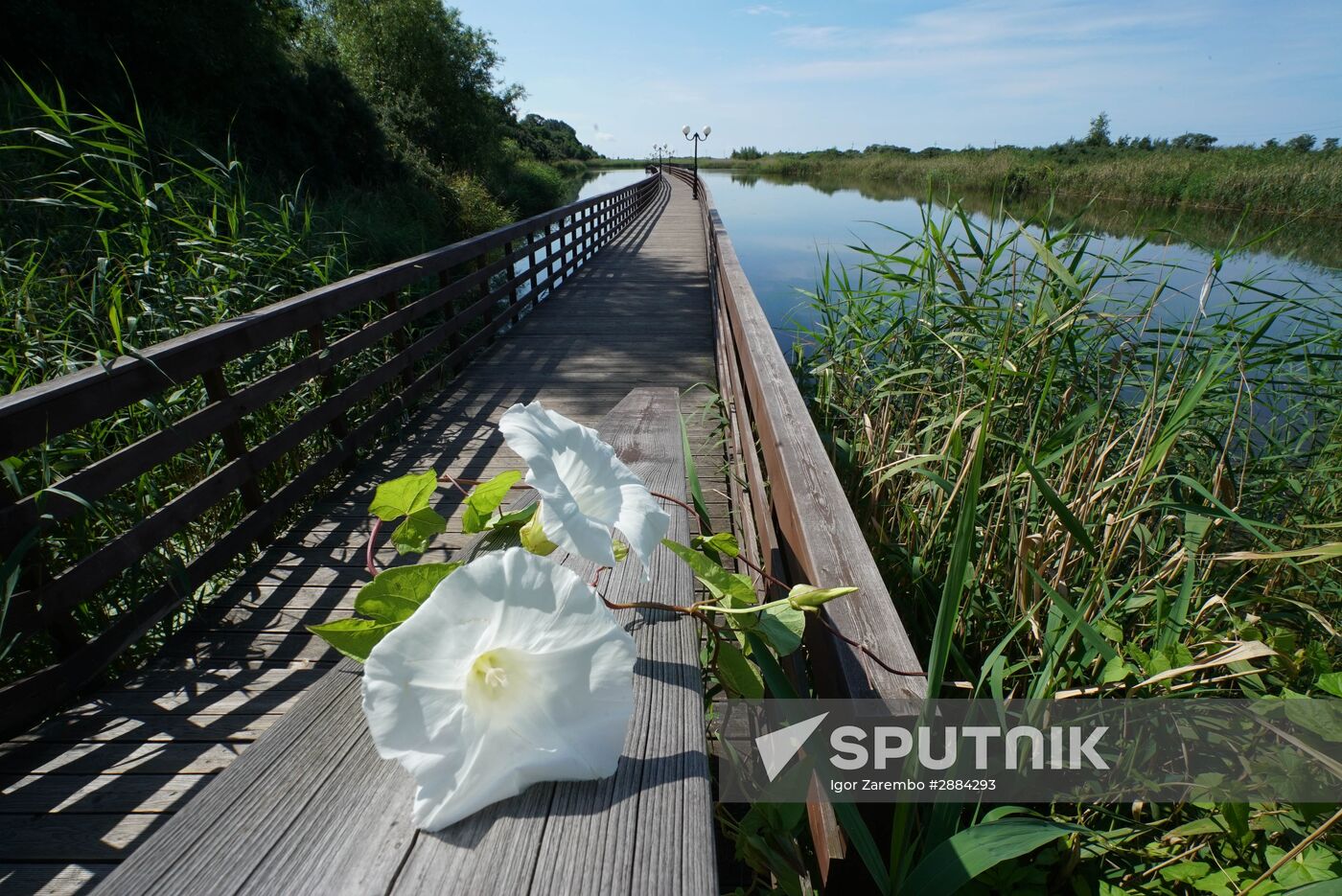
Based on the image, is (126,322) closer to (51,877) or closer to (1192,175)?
(51,877)

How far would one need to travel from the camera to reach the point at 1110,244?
10.7 ft

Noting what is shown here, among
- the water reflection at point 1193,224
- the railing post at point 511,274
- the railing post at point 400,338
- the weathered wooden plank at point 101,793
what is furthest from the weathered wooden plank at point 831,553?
the railing post at point 511,274

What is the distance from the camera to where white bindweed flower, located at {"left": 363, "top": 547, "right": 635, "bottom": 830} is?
55cm

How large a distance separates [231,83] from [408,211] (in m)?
2.92

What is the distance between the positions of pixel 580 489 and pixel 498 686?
0.23 meters

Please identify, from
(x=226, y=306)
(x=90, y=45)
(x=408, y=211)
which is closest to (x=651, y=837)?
(x=226, y=306)

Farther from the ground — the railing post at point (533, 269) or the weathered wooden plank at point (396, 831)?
the weathered wooden plank at point (396, 831)

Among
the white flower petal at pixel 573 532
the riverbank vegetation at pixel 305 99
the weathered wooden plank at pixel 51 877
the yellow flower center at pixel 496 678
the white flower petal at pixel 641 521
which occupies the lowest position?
the weathered wooden plank at pixel 51 877

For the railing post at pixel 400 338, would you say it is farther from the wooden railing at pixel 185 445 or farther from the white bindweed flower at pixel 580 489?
the white bindweed flower at pixel 580 489

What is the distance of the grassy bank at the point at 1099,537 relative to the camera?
50.7 inches

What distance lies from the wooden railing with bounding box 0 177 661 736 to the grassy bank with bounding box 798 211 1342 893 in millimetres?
2141

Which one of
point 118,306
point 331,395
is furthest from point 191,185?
point 118,306

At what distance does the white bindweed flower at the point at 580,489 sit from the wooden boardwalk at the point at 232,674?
1.50 meters

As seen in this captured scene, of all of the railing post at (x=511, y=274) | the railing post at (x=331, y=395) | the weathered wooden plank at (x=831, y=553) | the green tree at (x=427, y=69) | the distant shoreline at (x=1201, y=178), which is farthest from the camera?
the green tree at (x=427, y=69)
